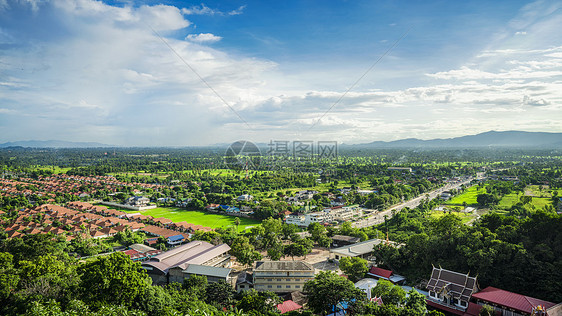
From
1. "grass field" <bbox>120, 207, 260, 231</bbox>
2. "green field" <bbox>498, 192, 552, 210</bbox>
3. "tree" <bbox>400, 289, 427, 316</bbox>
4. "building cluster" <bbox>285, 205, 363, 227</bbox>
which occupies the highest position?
"tree" <bbox>400, 289, 427, 316</bbox>

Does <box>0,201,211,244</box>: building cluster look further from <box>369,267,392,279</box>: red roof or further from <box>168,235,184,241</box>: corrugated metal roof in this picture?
<box>369,267,392,279</box>: red roof

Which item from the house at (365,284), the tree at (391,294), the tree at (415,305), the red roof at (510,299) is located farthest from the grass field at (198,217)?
the red roof at (510,299)

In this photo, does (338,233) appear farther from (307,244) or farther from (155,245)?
(155,245)

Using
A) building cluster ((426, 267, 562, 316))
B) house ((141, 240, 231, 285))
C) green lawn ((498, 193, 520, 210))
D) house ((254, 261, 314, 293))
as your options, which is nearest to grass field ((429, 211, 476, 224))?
green lawn ((498, 193, 520, 210))

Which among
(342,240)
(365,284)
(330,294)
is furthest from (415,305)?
(342,240)

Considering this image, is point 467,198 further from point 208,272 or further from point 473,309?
point 208,272

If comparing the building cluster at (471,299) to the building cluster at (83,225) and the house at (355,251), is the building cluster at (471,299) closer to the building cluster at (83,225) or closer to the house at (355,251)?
the house at (355,251)
